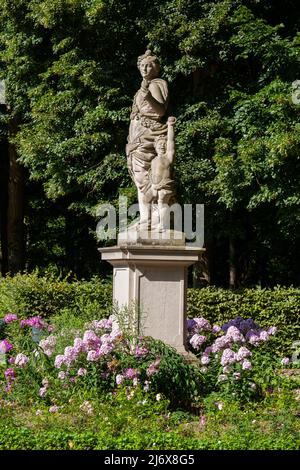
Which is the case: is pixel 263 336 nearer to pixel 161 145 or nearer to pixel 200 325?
pixel 200 325

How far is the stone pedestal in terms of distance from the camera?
10266 mm

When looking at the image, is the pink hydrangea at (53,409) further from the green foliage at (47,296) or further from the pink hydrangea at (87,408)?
the green foliage at (47,296)

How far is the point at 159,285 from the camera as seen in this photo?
34.0 feet

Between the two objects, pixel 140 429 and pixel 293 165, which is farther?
pixel 293 165

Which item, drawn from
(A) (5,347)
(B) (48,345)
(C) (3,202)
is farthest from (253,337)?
(C) (3,202)

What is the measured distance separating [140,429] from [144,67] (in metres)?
5.42

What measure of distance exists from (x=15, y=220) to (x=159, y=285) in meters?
13.7

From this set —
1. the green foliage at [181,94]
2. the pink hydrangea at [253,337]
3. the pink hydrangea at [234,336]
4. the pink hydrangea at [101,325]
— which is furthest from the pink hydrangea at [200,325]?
the green foliage at [181,94]

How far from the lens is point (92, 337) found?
8977mm

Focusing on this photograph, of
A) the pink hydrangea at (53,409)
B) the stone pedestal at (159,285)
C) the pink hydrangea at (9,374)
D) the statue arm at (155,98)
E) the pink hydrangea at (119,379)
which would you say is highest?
the statue arm at (155,98)

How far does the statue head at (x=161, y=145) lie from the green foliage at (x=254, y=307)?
14.9ft

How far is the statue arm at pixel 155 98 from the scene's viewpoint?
1085cm
